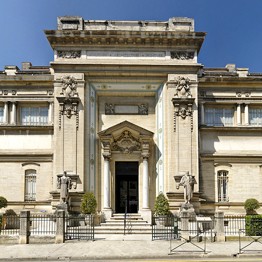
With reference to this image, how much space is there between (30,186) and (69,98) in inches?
274

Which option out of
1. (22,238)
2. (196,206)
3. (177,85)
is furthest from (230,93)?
(22,238)

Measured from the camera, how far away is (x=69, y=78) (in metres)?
29.5

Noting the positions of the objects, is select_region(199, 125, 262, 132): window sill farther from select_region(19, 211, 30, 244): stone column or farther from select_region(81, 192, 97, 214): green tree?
select_region(19, 211, 30, 244): stone column

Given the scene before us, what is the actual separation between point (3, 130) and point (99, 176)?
7.73m

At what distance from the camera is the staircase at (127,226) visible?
2508 centimetres

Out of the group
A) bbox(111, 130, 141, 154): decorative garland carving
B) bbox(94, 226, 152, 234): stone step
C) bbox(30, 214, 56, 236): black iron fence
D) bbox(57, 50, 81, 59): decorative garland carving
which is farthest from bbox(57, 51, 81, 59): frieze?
bbox(94, 226, 152, 234): stone step

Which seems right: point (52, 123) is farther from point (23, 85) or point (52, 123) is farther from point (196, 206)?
point (196, 206)

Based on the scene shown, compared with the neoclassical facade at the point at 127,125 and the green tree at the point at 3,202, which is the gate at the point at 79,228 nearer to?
the neoclassical facade at the point at 127,125

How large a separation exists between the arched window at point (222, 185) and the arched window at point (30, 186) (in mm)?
13157

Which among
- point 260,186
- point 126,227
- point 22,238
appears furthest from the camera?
point 260,186

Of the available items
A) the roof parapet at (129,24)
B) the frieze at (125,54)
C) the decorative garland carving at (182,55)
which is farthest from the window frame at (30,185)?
the decorative garland carving at (182,55)

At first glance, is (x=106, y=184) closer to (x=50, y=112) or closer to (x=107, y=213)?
(x=107, y=213)

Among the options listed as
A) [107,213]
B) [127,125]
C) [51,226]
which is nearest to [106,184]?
[107,213]

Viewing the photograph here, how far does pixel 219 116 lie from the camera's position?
31.9 meters
